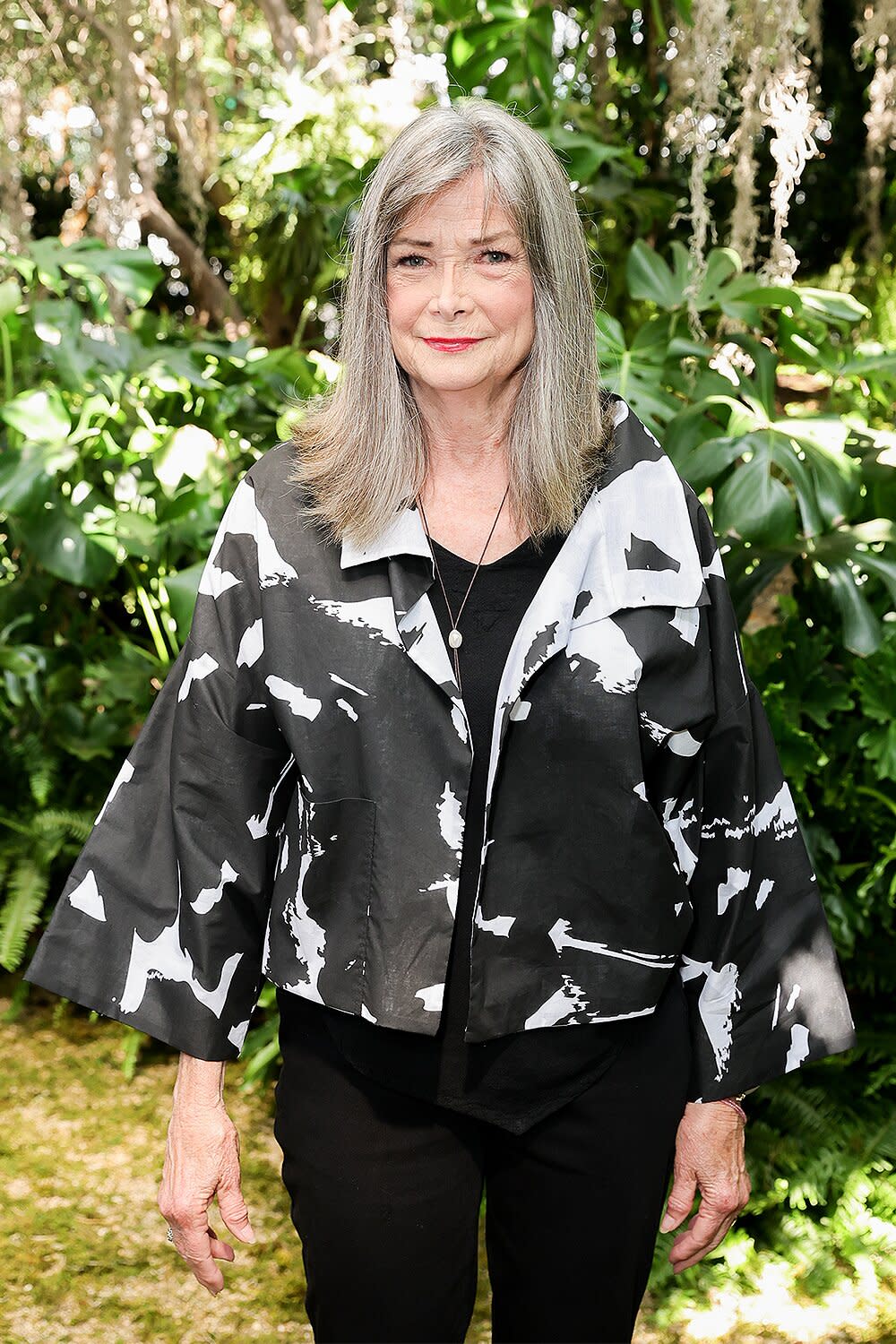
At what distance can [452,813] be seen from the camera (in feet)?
3.84

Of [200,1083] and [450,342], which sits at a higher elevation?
[450,342]

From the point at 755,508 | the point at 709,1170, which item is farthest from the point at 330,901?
the point at 755,508

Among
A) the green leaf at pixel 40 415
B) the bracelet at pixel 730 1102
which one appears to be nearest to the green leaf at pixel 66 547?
the green leaf at pixel 40 415

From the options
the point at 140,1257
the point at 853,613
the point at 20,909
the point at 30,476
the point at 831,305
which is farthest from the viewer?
the point at 20,909

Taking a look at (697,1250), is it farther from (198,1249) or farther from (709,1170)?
(198,1249)

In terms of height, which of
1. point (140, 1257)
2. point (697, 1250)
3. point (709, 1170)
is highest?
point (709, 1170)

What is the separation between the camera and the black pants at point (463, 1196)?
1212 millimetres

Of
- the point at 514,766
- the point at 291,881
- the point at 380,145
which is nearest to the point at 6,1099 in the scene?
the point at 291,881

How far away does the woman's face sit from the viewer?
3.92 ft

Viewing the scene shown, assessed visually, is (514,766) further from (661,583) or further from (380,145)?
(380,145)

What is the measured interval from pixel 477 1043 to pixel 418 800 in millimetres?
246

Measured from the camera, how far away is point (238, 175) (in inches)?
197

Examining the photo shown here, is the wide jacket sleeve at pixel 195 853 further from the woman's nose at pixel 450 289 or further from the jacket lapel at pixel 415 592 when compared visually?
the woman's nose at pixel 450 289

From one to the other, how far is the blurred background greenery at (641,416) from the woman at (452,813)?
15.3 inches
